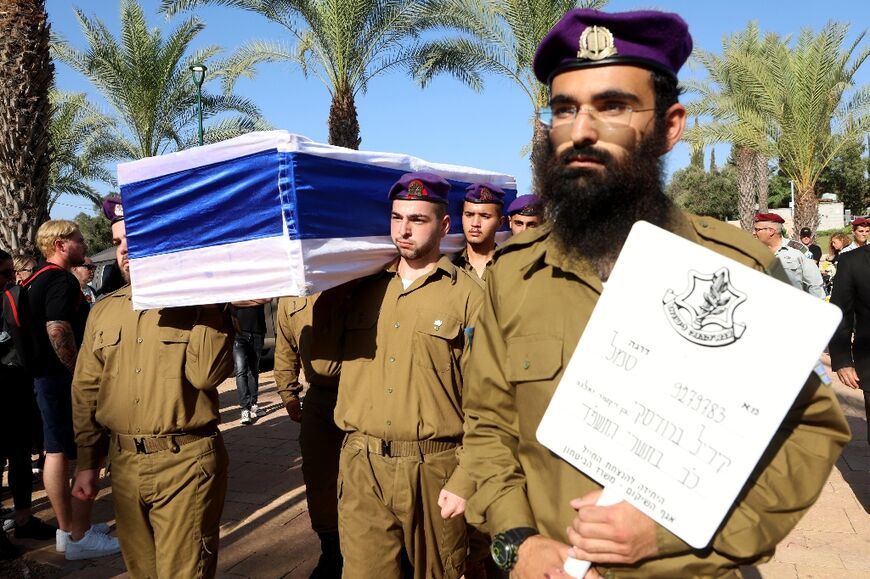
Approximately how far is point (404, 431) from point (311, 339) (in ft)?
3.01

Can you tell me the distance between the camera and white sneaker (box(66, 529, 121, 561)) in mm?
4195

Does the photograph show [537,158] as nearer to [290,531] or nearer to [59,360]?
[290,531]

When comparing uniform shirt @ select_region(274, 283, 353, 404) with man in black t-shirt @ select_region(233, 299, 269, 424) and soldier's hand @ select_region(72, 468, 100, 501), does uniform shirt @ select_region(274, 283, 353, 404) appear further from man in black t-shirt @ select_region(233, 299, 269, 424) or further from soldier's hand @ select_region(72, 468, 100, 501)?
man in black t-shirt @ select_region(233, 299, 269, 424)

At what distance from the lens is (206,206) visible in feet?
8.77

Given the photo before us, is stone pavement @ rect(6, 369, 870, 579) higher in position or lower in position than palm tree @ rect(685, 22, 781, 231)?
lower

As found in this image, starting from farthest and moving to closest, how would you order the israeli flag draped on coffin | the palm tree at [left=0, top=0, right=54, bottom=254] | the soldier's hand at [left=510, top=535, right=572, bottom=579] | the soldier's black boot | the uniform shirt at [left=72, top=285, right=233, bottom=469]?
the palm tree at [left=0, top=0, right=54, bottom=254] < the soldier's black boot < the uniform shirt at [left=72, top=285, right=233, bottom=469] < the israeli flag draped on coffin < the soldier's hand at [left=510, top=535, right=572, bottom=579]

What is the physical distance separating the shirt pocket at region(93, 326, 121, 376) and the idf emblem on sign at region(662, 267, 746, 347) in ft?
8.72

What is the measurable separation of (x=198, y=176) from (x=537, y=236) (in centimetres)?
149

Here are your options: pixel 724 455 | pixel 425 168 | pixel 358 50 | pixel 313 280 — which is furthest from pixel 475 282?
pixel 358 50

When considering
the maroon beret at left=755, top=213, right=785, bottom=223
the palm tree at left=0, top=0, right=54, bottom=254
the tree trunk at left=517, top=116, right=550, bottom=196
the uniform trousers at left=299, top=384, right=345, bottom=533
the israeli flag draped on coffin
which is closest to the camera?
the tree trunk at left=517, top=116, right=550, bottom=196

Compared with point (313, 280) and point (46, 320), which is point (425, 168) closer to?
point (313, 280)

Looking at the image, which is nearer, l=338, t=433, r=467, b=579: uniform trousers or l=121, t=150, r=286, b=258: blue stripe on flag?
l=121, t=150, r=286, b=258: blue stripe on flag

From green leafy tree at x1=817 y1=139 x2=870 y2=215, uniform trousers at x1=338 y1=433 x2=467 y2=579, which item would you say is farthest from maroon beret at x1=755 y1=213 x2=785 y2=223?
green leafy tree at x1=817 y1=139 x2=870 y2=215

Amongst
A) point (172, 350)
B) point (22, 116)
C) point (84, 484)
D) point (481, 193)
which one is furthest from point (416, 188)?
point (22, 116)
